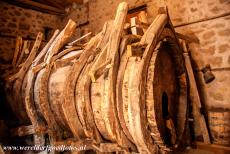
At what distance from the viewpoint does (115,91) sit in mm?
2195

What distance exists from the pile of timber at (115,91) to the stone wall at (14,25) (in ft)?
10.1

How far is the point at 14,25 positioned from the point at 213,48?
5.50 m

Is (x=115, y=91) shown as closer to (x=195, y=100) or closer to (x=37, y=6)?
(x=195, y=100)

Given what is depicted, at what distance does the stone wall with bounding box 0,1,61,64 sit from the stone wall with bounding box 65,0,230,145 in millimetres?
4506

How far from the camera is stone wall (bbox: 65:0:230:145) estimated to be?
380 cm

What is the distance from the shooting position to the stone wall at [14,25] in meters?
6.08

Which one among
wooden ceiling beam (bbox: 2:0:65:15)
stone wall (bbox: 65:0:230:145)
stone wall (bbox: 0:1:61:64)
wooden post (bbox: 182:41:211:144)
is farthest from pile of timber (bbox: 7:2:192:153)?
wooden ceiling beam (bbox: 2:0:65:15)

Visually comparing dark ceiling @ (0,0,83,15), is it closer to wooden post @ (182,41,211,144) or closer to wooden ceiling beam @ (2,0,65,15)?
wooden ceiling beam @ (2,0,65,15)

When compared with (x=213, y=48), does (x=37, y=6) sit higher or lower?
higher

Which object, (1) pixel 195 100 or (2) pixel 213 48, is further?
(2) pixel 213 48

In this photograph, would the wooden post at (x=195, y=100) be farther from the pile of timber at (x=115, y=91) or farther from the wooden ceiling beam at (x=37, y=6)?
the wooden ceiling beam at (x=37, y=6)

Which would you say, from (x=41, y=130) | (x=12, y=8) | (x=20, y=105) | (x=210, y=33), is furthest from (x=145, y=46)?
(x=12, y=8)

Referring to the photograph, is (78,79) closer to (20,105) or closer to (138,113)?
(138,113)

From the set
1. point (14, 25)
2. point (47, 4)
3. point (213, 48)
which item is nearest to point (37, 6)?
point (47, 4)
